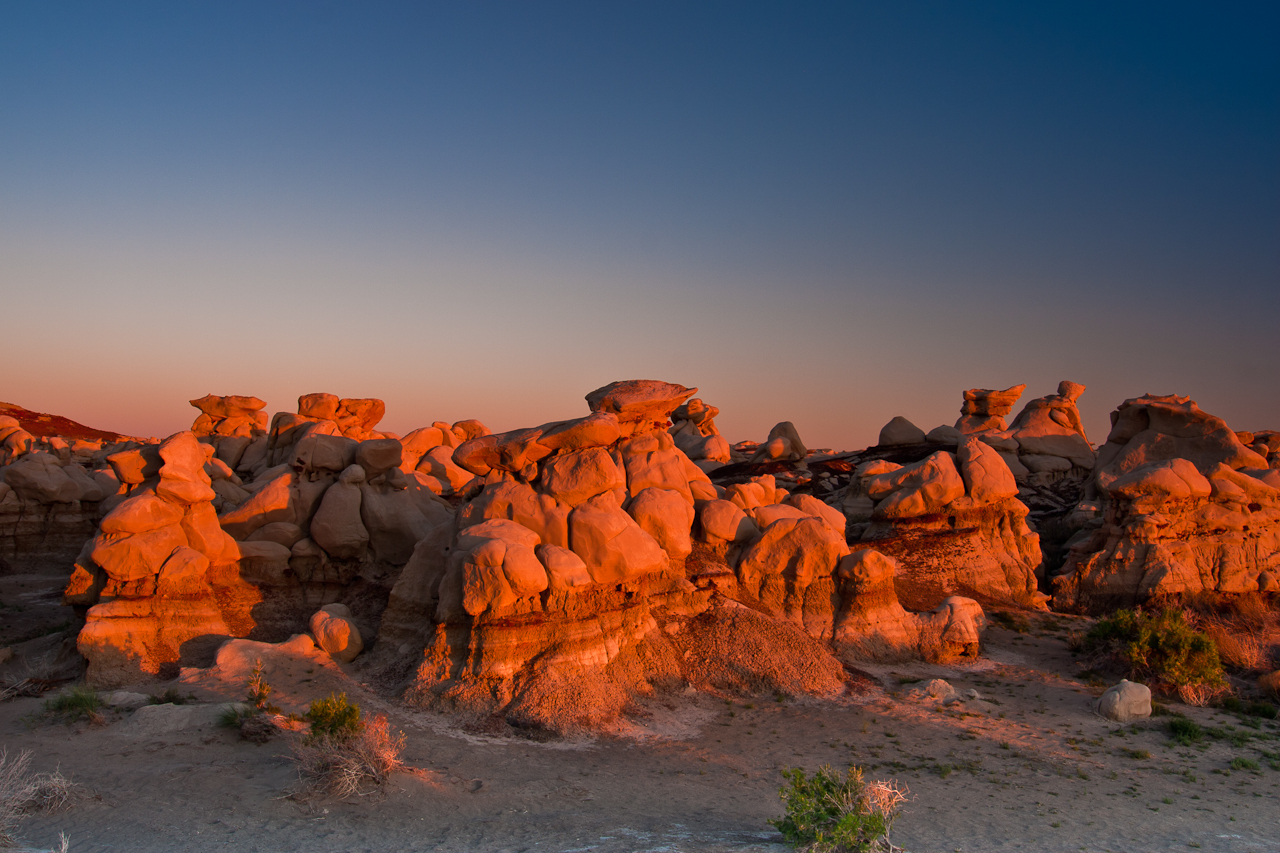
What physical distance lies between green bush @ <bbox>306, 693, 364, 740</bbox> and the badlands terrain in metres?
0.62

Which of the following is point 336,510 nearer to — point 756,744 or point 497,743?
point 497,743

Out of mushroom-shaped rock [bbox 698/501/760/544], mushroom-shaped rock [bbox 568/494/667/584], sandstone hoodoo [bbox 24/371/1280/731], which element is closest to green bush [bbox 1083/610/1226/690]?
sandstone hoodoo [bbox 24/371/1280/731]

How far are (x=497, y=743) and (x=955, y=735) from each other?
671 cm

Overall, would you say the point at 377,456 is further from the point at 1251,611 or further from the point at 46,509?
the point at 1251,611

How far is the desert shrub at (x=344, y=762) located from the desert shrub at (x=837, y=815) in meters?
4.33

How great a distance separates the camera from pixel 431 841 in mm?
7941

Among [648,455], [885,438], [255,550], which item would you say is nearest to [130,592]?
[255,550]

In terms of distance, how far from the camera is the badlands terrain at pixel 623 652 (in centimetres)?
900

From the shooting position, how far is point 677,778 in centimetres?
1047

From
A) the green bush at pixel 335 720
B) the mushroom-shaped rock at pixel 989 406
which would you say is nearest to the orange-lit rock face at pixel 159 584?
the green bush at pixel 335 720

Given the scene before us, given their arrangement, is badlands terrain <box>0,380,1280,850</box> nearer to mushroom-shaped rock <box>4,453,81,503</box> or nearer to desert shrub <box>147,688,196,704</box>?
desert shrub <box>147,688,196,704</box>

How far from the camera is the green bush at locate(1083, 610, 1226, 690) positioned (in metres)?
14.2

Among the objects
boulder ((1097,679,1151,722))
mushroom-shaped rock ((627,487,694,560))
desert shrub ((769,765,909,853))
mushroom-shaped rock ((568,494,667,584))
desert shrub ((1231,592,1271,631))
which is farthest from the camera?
desert shrub ((1231,592,1271,631))

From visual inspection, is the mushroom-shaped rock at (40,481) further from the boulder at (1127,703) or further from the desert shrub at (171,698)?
the boulder at (1127,703)
